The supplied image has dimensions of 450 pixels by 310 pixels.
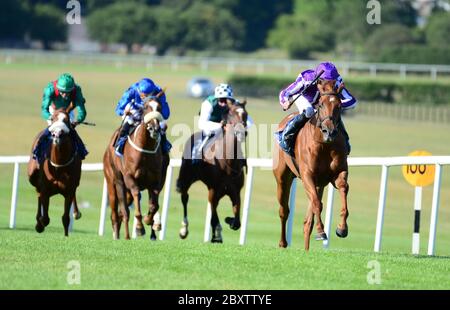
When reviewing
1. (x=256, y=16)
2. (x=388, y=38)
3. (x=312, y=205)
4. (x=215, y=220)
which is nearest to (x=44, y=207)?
(x=215, y=220)

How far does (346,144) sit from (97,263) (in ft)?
9.30

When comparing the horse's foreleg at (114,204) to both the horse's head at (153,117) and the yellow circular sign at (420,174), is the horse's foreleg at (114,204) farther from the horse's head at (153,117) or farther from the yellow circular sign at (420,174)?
the yellow circular sign at (420,174)

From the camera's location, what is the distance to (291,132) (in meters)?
11.5

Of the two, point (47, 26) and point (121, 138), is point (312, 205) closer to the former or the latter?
point (121, 138)

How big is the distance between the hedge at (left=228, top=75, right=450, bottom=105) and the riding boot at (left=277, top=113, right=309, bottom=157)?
3304 centimetres

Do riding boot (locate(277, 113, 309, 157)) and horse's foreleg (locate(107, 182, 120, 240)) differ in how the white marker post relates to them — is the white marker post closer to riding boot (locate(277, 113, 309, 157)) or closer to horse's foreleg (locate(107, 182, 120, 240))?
riding boot (locate(277, 113, 309, 157))

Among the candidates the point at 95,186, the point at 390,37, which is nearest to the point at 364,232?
the point at 95,186

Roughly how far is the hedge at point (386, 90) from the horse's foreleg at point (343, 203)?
33907 millimetres

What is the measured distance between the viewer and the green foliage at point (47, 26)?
72.2 metres

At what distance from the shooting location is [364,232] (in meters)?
19.4

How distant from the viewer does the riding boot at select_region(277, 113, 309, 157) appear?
37.3 ft

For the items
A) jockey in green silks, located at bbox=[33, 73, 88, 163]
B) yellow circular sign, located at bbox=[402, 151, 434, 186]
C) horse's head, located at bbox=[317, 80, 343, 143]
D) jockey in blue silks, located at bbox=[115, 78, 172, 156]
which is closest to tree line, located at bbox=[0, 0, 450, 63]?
yellow circular sign, located at bbox=[402, 151, 434, 186]

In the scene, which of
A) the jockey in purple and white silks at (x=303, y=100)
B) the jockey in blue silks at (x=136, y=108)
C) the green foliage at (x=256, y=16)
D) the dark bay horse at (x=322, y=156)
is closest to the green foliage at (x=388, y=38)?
the green foliage at (x=256, y=16)
